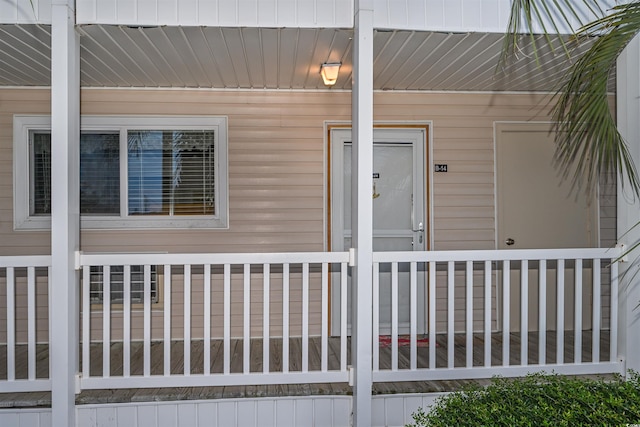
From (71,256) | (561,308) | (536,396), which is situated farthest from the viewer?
(561,308)

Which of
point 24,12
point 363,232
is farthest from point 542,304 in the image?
point 24,12

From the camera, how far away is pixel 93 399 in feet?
10.1

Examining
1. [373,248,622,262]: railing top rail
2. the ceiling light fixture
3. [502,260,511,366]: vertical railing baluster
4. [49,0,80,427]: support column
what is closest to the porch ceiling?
the ceiling light fixture

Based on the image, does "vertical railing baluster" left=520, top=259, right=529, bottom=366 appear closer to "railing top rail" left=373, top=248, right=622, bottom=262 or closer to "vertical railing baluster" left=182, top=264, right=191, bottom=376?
"railing top rail" left=373, top=248, right=622, bottom=262

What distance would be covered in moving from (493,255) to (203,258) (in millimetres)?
1823

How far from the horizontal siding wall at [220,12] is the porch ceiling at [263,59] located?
103 mm

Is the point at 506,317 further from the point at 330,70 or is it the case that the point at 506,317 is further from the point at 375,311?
the point at 330,70

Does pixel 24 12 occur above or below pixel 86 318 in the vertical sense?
above

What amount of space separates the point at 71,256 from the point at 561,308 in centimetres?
306

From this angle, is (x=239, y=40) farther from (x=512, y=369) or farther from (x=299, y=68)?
(x=512, y=369)

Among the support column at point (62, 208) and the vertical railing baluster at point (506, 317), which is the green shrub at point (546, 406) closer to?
the vertical railing baluster at point (506, 317)

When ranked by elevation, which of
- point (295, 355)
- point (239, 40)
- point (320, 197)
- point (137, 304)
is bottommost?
point (295, 355)

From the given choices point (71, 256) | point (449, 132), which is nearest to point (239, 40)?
point (71, 256)

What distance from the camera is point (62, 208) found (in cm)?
295
